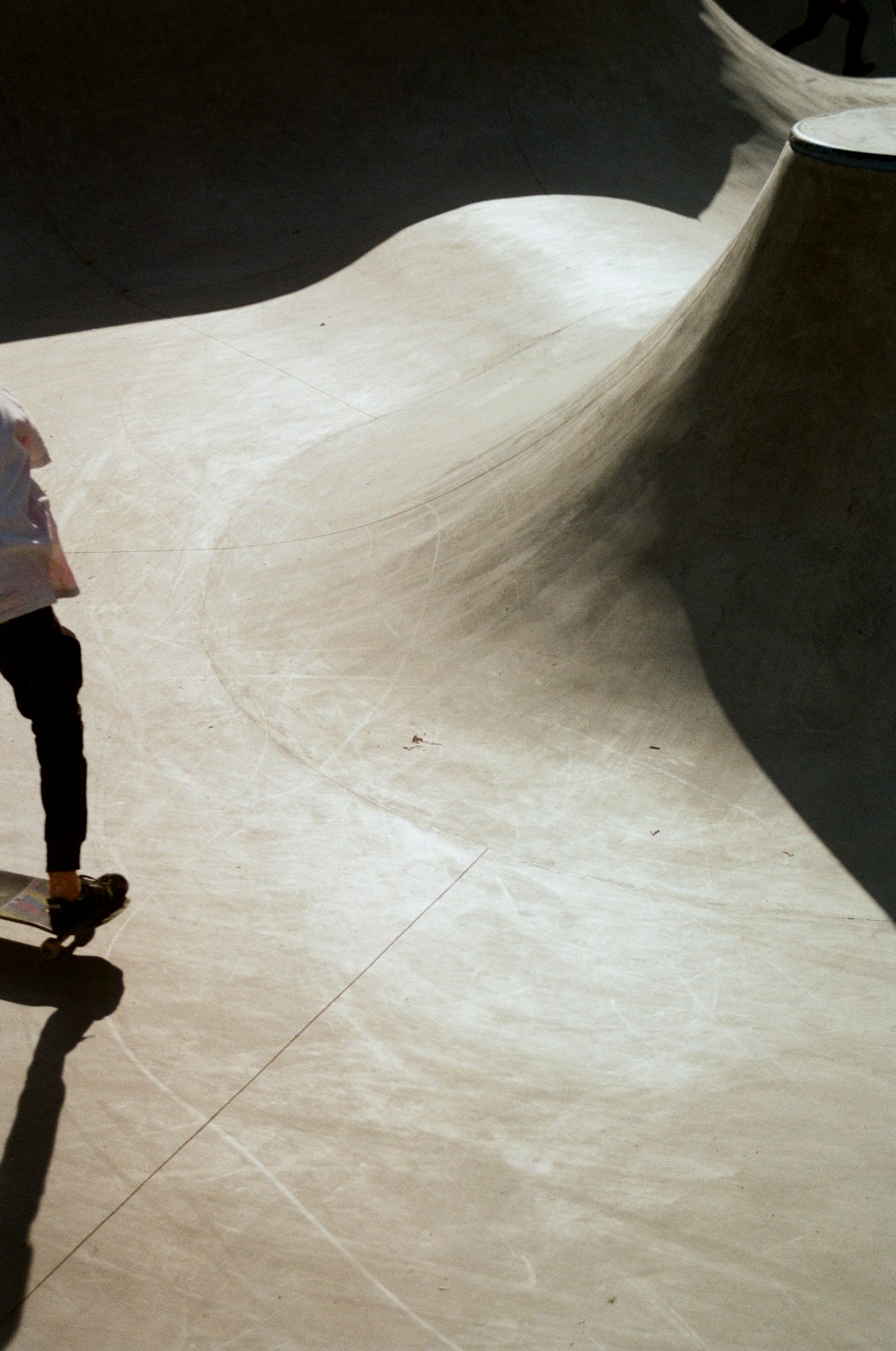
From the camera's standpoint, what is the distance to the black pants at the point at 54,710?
3.24 metres

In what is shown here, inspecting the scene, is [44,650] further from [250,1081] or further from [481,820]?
[481,820]

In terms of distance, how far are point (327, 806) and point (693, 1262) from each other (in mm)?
2053

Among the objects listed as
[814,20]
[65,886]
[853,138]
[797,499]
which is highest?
[853,138]

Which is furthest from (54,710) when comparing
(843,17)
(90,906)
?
(843,17)

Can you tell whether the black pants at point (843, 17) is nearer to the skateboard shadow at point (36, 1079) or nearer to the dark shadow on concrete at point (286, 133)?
the dark shadow on concrete at point (286, 133)

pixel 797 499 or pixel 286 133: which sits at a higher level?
pixel 286 133

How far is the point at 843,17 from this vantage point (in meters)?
16.3

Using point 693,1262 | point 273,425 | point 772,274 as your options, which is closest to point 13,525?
point 693,1262

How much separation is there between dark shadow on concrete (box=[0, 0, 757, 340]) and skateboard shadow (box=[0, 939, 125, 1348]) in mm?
6978

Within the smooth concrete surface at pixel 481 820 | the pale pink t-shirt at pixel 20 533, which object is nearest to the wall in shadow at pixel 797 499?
the smooth concrete surface at pixel 481 820

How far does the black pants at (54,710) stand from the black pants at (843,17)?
16280mm

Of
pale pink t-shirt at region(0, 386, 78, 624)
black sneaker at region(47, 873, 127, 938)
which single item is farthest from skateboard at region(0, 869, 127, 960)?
→ pale pink t-shirt at region(0, 386, 78, 624)

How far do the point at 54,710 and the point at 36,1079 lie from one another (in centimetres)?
96

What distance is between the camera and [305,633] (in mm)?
5340
